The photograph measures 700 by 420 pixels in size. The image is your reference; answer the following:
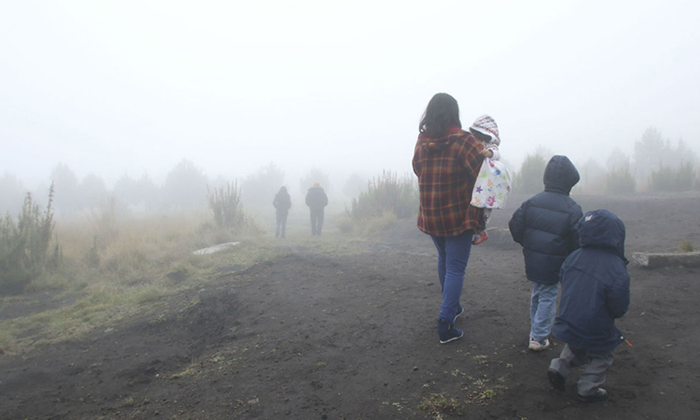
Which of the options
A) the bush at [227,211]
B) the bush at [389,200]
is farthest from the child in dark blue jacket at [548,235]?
the bush at [389,200]

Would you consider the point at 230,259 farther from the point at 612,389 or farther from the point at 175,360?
the point at 612,389

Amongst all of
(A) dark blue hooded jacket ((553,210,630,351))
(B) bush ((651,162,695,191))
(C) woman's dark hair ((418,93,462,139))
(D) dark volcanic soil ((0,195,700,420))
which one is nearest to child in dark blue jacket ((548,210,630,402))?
(A) dark blue hooded jacket ((553,210,630,351))

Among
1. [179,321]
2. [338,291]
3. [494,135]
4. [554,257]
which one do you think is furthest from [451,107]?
[179,321]

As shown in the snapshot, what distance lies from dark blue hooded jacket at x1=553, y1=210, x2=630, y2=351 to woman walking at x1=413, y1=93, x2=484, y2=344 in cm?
76

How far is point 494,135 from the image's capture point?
3.01 m

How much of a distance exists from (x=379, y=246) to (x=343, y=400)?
7.16 meters

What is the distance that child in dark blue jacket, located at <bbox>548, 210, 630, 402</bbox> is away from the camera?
211cm

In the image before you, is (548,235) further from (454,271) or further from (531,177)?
(531,177)

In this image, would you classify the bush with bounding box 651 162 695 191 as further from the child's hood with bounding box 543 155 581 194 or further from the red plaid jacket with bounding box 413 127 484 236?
the red plaid jacket with bounding box 413 127 484 236

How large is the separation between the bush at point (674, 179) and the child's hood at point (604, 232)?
1561 centimetres

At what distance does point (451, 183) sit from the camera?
2.98 metres

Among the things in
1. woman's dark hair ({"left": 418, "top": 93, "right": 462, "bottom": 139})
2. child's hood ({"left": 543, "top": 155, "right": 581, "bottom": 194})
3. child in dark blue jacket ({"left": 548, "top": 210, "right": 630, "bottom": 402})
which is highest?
woman's dark hair ({"left": 418, "top": 93, "right": 462, "bottom": 139})

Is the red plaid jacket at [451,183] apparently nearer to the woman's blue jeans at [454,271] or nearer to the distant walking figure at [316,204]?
the woman's blue jeans at [454,271]

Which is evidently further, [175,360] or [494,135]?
[175,360]
